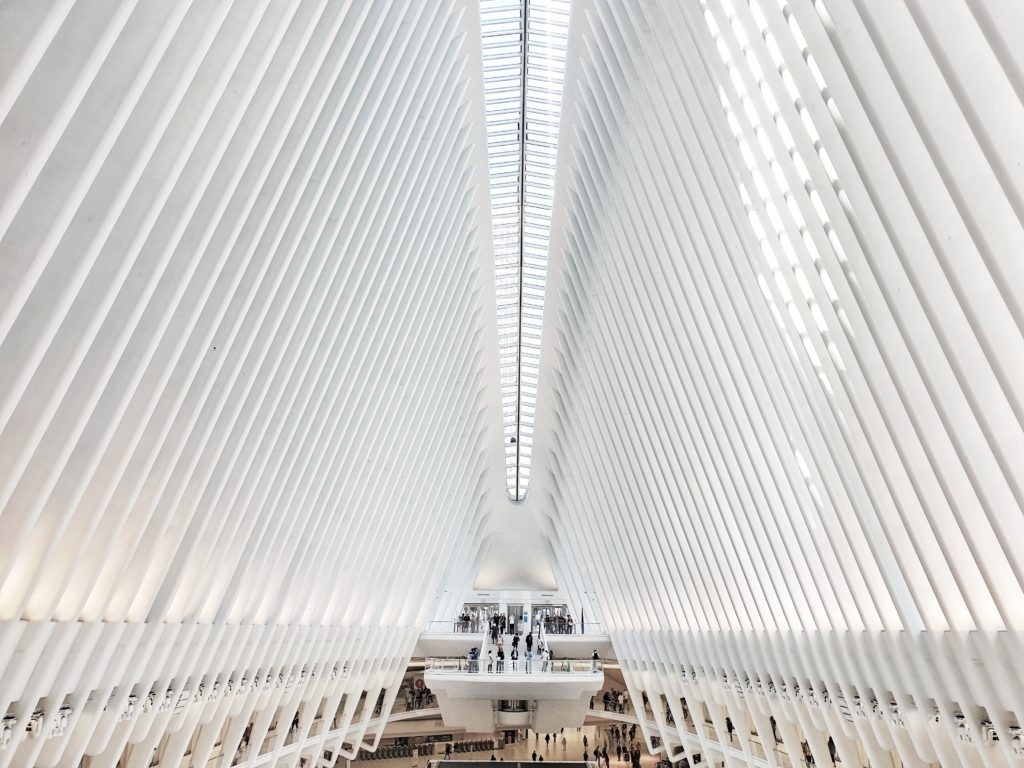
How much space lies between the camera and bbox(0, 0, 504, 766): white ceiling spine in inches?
237

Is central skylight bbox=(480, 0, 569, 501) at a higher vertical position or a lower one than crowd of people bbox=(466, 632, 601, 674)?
higher

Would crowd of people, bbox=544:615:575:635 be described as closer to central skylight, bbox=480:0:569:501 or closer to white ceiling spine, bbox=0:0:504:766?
central skylight, bbox=480:0:569:501

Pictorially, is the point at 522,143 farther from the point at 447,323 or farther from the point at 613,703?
the point at 613,703

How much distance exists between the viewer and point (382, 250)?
13086mm

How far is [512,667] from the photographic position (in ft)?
82.3

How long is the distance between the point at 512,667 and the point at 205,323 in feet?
62.0

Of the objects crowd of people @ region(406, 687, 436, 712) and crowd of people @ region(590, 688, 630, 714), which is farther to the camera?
crowd of people @ region(406, 687, 436, 712)

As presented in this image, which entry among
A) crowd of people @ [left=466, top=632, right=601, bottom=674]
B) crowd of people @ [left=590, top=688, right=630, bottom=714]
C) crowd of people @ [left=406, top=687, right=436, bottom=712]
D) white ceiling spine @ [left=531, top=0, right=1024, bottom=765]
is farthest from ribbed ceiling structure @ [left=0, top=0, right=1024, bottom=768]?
crowd of people @ [left=406, top=687, right=436, bottom=712]

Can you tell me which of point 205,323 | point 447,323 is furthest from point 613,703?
point 205,323

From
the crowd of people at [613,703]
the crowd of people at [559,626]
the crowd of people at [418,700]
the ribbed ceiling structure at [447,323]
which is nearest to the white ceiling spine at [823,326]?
the ribbed ceiling structure at [447,323]

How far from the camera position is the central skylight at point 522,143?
46.3 feet

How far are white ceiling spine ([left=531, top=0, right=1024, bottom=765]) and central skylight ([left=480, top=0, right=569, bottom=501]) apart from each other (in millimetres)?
603

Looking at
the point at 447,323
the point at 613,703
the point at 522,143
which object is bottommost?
the point at 613,703

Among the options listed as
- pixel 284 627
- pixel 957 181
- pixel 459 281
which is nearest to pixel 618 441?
pixel 459 281
